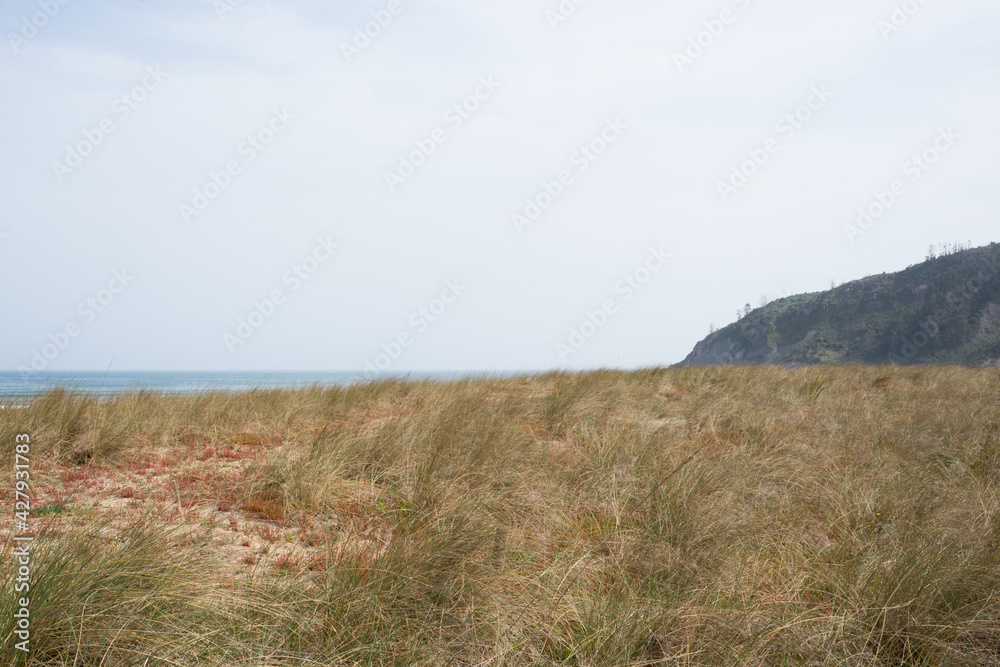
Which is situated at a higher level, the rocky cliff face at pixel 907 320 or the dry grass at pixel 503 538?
the rocky cliff face at pixel 907 320

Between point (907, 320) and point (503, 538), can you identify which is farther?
point (907, 320)

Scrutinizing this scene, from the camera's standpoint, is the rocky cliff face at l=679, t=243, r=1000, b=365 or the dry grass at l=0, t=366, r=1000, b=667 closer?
the dry grass at l=0, t=366, r=1000, b=667

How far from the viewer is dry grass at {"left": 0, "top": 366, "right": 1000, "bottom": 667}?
215 centimetres

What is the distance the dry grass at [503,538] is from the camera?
215cm

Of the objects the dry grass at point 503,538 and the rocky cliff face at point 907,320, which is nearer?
the dry grass at point 503,538

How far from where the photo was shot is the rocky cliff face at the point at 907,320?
50.9 meters

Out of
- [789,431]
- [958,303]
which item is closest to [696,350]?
[958,303]

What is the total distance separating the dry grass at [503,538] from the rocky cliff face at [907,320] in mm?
43709

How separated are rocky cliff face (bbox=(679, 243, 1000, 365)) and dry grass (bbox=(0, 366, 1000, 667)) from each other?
43.7 meters

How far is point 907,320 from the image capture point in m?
54.8

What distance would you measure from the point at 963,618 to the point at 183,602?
3.39 m

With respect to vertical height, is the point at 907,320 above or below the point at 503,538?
above

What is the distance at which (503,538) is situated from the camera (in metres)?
3.25

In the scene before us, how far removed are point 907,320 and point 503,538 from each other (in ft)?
216
